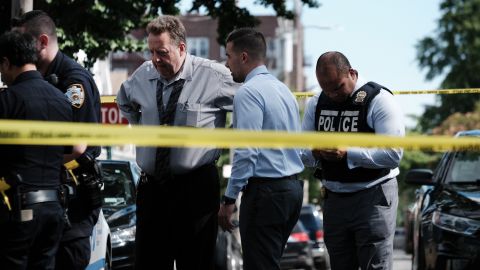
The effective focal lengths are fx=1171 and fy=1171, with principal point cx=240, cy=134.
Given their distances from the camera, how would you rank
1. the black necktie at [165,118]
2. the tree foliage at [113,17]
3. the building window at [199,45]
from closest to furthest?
the black necktie at [165,118] → the tree foliage at [113,17] → the building window at [199,45]

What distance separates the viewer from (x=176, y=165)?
23.6 ft

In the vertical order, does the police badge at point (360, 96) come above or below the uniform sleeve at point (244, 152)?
above

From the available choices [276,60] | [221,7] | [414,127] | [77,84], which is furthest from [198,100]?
[276,60]

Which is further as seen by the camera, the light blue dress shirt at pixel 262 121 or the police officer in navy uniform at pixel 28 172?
the light blue dress shirt at pixel 262 121

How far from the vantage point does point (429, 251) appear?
9.69 metres

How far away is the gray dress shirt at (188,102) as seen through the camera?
23.7 feet

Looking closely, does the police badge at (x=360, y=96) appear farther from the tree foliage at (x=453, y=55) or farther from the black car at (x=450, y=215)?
the tree foliage at (x=453, y=55)

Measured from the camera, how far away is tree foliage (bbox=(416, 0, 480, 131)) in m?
59.2

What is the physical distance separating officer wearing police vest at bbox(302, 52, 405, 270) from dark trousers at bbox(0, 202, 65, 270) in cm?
220

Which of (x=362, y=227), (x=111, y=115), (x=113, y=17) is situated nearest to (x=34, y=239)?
(x=362, y=227)

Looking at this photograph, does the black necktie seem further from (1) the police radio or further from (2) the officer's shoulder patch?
(1) the police radio

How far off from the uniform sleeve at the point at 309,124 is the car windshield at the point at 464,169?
2.45m

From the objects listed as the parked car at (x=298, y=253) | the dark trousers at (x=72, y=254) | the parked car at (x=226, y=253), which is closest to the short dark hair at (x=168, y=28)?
the dark trousers at (x=72, y=254)

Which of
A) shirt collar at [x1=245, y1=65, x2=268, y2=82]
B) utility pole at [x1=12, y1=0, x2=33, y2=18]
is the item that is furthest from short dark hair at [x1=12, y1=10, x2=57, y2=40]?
utility pole at [x1=12, y1=0, x2=33, y2=18]
